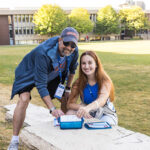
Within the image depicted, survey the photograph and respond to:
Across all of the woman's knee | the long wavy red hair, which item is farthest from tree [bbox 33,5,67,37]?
the woman's knee

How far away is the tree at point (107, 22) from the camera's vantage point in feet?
221

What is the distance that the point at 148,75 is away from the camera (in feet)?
31.3

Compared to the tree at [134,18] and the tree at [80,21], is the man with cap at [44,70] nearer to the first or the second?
Result: the tree at [80,21]

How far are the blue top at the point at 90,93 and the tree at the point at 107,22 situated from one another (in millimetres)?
66168

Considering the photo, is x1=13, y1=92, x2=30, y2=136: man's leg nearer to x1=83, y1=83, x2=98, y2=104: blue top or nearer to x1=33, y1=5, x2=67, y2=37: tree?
x1=83, y1=83, x2=98, y2=104: blue top

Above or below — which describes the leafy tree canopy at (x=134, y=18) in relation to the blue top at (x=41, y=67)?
above

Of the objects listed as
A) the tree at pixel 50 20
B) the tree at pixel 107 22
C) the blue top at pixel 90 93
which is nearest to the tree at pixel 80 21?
the tree at pixel 50 20

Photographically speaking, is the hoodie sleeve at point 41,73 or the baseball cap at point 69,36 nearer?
the baseball cap at point 69,36

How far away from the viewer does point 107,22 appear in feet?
221

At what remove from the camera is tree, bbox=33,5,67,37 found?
190 ft

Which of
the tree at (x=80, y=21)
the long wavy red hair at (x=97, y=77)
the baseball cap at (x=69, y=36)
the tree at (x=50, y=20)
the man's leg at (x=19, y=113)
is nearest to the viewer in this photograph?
the baseball cap at (x=69, y=36)

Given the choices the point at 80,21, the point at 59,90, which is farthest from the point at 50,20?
the point at 59,90

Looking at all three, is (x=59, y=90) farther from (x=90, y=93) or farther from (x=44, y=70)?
(x=44, y=70)

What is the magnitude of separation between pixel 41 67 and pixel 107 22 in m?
67.0
